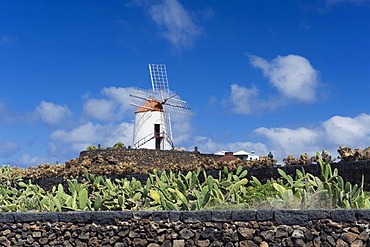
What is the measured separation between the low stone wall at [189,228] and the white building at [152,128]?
2724 centimetres

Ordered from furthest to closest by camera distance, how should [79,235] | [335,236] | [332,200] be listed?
[79,235]
[332,200]
[335,236]

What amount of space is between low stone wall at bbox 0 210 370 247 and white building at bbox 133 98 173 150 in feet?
89.4

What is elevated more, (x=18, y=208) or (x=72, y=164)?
(x=72, y=164)

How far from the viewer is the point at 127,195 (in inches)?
488

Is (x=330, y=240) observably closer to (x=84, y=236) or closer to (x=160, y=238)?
(x=160, y=238)

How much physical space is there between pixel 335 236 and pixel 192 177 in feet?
15.3

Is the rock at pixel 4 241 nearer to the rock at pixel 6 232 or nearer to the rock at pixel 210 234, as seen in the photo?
the rock at pixel 6 232

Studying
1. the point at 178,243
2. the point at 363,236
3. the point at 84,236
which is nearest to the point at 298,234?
the point at 363,236

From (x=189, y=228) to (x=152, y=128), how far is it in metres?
29.4

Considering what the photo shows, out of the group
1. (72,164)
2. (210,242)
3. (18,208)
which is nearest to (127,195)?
(18,208)

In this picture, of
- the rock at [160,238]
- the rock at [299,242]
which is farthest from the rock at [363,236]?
the rock at [160,238]

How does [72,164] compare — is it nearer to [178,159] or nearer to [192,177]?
[178,159]

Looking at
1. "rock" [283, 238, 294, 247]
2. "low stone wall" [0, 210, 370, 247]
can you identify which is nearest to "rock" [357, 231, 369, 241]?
"low stone wall" [0, 210, 370, 247]

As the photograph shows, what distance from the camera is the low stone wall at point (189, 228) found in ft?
27.7
